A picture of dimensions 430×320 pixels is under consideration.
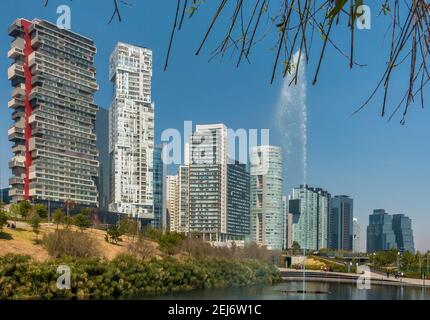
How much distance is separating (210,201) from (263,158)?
411cm

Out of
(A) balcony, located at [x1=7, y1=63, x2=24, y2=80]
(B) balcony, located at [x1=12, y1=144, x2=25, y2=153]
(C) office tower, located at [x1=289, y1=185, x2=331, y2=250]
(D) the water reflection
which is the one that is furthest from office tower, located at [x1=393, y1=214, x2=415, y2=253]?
(A) balcony, located at [x1=7, y1=63, x2=24, y2=80]

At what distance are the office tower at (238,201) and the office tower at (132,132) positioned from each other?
9923mm

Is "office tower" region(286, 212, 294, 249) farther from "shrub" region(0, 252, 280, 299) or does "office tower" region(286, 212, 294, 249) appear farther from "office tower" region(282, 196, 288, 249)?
"shrub" region(0, 252, 280, 299)

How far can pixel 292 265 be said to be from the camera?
93.3 ft

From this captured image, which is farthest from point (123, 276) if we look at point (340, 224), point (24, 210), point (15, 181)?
point (340, 224)

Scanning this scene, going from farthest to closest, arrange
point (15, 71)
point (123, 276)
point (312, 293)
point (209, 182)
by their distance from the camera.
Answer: point (15, 71) → point (209, 182) → point (312, 293) → point (123, 276)

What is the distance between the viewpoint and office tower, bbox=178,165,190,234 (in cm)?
3192

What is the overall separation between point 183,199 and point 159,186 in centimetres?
720

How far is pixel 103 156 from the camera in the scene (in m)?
44.2

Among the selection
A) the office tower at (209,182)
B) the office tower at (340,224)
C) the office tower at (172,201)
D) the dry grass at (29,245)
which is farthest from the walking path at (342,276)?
the office tower at (340,224)

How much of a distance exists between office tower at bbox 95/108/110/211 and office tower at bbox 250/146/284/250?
1507cm

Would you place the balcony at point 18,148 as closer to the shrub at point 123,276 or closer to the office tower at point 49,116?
the office tower at point 49,116

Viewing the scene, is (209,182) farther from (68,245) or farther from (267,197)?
(68,245)
